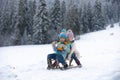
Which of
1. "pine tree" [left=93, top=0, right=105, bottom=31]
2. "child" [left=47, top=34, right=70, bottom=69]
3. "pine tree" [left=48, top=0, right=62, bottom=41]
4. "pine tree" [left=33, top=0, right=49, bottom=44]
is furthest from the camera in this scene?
"pine tree" [left=93, top=0, right=105, bottom=31]

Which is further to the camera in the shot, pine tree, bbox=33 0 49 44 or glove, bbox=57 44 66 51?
pine tree, bbox=33 0 49 44

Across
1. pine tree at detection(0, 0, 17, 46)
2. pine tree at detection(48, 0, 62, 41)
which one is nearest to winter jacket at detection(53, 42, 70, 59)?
pine tree at detection(48, 0, 62, 41)

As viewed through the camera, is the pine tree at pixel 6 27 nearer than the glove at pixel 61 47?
No

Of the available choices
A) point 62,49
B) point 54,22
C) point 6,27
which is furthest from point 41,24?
point 62,49

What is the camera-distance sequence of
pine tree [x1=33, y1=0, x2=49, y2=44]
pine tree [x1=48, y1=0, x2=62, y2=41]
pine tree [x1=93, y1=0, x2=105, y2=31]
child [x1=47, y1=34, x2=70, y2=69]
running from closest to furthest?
child [x1=47, y1=34, x2=70, y2=69] → pine tree [x1=33, y1=0, x2=49, y2=44] → pine tree [x1=48, y1=0, x2=62, y2=41] → pine tree [x1=93, y1=0, x2=105, y2=31]

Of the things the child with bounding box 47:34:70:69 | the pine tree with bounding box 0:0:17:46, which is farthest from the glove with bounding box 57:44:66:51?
the pine tree with bounding box 0:0:17:46

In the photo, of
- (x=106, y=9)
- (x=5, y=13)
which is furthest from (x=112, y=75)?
(x=106, y=9)

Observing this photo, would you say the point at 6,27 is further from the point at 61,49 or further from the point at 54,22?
the point at 61,49

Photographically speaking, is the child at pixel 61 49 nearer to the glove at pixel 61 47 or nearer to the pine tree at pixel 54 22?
the glove at pixel 61 47

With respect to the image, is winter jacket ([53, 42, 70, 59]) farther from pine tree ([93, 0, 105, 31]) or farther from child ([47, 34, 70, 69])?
pine tree ([93, 0, 105, 31])

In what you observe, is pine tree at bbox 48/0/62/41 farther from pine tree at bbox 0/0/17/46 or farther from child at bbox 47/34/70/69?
child at bbox 47/34/70/69

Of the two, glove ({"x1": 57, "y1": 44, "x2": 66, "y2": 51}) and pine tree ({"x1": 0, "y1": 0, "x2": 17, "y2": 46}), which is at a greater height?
glove ({"x1": 57, "y1": 44, "x2": 66, "y2": 51})

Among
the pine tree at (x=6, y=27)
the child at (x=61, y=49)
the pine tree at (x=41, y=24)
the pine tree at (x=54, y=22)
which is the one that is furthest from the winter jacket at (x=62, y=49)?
the pine tree at (x=6, y=27)

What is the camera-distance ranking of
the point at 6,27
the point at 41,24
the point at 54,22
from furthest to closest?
1. the point at 6,27
2. the point at 54,22
3. the point at 41,24
